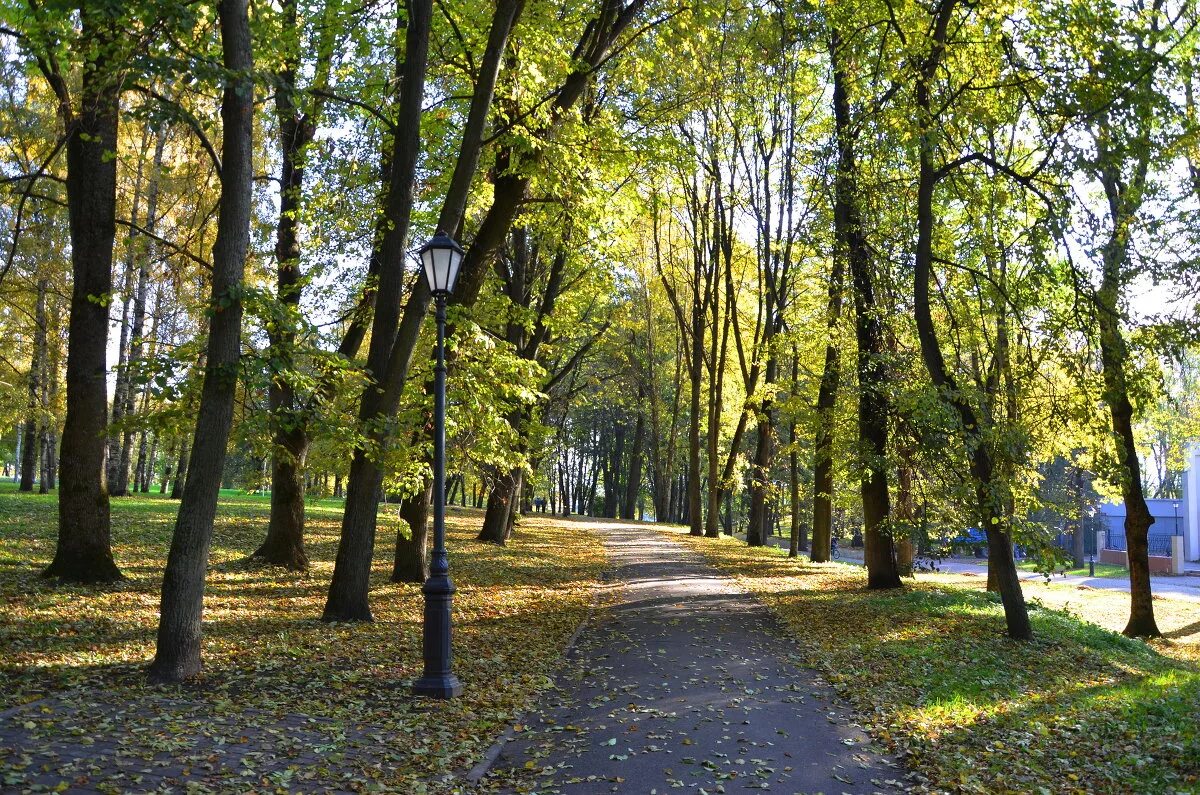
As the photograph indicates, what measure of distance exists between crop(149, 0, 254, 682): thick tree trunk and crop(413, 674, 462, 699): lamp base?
195 cm

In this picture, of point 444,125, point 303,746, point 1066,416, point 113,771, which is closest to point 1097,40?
point 1066,416

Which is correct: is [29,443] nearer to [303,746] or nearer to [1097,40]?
[303,746]

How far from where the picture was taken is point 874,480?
1656 centimetres

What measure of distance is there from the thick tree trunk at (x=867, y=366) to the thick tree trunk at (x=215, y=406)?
9.74m

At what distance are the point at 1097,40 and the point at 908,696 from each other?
7.95 metres

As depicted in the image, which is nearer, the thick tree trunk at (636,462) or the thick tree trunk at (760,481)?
the thick tree trunk at (760,481)

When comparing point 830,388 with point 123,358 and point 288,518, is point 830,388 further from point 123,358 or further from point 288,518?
point 123,358

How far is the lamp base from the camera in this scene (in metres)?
7.76

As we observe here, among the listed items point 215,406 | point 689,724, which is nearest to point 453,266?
point 215,406

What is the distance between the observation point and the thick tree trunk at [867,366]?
14672 mm

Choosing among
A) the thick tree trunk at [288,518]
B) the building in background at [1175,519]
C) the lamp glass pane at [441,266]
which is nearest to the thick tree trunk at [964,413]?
the lamp glass pane at [441,266]

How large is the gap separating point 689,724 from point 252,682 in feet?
12.7

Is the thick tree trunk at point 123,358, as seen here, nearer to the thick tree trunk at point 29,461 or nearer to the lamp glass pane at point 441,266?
the thick tree trunk at point 29,461

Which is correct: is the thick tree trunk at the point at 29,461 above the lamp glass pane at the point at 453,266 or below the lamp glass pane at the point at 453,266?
below
